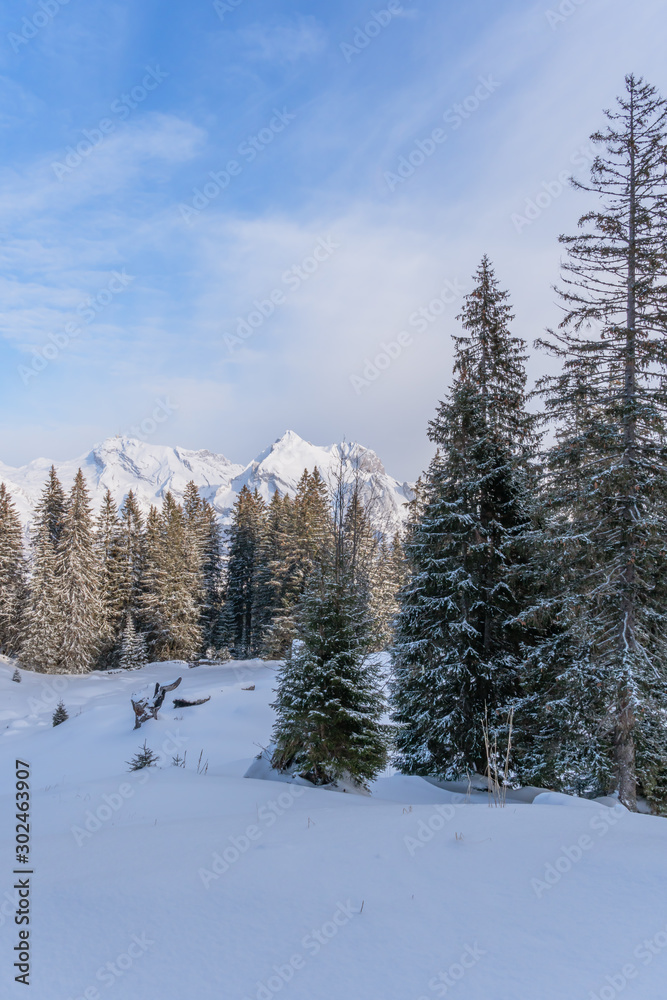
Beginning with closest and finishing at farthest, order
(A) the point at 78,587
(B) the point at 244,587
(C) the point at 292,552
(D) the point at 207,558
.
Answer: (A) the point at 78,587
(C) the point at 292,552
(B) the point at 244,587
(D) the point at 207,558

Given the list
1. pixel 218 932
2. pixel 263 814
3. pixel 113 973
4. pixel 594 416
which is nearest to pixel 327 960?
pixel 218 932

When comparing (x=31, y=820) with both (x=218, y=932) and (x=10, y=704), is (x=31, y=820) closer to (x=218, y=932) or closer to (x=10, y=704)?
(x=218, y=932)

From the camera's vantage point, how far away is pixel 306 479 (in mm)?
40438

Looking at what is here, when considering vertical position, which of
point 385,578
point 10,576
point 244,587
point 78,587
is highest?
point 10,576

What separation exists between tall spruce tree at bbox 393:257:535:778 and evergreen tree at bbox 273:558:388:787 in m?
3.00

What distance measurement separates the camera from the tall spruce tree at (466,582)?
1016 centimetres

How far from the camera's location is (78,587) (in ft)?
102

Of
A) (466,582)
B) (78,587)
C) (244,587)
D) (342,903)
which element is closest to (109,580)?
(78,587)

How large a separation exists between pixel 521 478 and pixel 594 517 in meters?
2.08

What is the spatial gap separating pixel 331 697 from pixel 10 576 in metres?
33.8

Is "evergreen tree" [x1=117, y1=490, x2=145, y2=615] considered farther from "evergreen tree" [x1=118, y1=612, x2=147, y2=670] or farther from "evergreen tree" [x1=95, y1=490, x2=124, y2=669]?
"evergreen tree" [x1=118, y1=612, x2=147, y2=670]

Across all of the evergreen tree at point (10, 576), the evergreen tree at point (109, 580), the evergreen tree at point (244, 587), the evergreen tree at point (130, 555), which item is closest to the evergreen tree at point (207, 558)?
the evergreen tree at point (244, 587)

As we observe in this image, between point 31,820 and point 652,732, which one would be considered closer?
point 31,820

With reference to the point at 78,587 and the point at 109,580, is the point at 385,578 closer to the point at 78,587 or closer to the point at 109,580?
the point at 109,580
